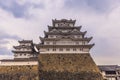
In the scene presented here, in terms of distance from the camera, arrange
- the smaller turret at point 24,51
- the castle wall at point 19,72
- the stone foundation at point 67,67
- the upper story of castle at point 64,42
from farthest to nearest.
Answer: the smaller turret at point 24,51 < the upper story of castle at point 64,42 < the stone foundation at point 67,67 < the castle wall at point 19,72

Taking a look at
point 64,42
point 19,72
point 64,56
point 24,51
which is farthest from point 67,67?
point 24,51

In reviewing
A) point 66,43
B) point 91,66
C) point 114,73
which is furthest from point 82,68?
point 114,73

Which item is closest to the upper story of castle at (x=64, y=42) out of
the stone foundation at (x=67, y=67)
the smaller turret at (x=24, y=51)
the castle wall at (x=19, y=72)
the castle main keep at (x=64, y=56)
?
the castle main keep at (x=64, y=56)

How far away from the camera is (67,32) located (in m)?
38.8

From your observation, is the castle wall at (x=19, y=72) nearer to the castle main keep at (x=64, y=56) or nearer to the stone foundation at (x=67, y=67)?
the castle main keep at (x=64, y=56)

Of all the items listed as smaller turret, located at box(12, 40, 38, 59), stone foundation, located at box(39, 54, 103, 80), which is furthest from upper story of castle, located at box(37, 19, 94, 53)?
smaller turret, located at box(12, 40, 38, 59)

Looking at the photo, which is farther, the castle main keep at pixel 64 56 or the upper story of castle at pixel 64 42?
the upper story of castle at pixel 64 42

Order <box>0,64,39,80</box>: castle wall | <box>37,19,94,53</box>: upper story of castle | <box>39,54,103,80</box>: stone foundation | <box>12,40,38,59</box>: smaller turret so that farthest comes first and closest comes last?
<box>12,40,38,59</box>: smaller turret, <box>37,19,94,53</box>: upper story of castle, <box>39,54,103,80</box>: stone foundation, <box>0,64,39,80</box>: castle wall

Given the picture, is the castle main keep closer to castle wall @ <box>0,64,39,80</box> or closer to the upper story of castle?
the upper story of castle

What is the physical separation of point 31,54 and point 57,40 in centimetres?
937

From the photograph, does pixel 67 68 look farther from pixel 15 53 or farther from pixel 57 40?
pixel 15 53

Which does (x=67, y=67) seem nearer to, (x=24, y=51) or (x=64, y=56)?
(x=64, y=56)

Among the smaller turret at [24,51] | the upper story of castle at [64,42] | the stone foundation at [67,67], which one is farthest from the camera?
the smaller turret at [24,51]

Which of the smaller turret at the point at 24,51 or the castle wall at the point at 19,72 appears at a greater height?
the smaller turret at the point at 24,51
